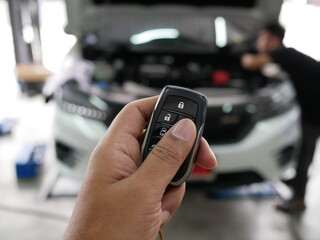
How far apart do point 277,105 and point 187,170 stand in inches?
49.0

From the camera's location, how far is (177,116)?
717mm

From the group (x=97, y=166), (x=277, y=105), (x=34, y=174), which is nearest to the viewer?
(x=97, y=166)

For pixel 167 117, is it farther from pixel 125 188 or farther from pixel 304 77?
pixel 304 77

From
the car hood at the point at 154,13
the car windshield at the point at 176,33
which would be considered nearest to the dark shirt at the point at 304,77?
the car hood at the point at 154,13

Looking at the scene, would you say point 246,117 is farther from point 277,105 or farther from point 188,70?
point 188,70

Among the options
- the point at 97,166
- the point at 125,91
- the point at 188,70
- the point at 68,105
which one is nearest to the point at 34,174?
the point at 68,105

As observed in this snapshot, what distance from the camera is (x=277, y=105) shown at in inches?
70.8

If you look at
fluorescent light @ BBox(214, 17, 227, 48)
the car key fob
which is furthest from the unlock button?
fluorescent light @ BBox(214, 17, 227, 48)

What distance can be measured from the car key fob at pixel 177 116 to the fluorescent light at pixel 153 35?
67.4 inches

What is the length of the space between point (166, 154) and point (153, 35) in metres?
1.89

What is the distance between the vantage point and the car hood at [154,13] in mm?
1999

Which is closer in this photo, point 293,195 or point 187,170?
point 187,170

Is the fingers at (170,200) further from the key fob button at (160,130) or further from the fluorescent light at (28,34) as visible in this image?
the fluorescent light at (28,34)

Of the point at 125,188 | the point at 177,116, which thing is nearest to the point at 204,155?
the point at 177,116
